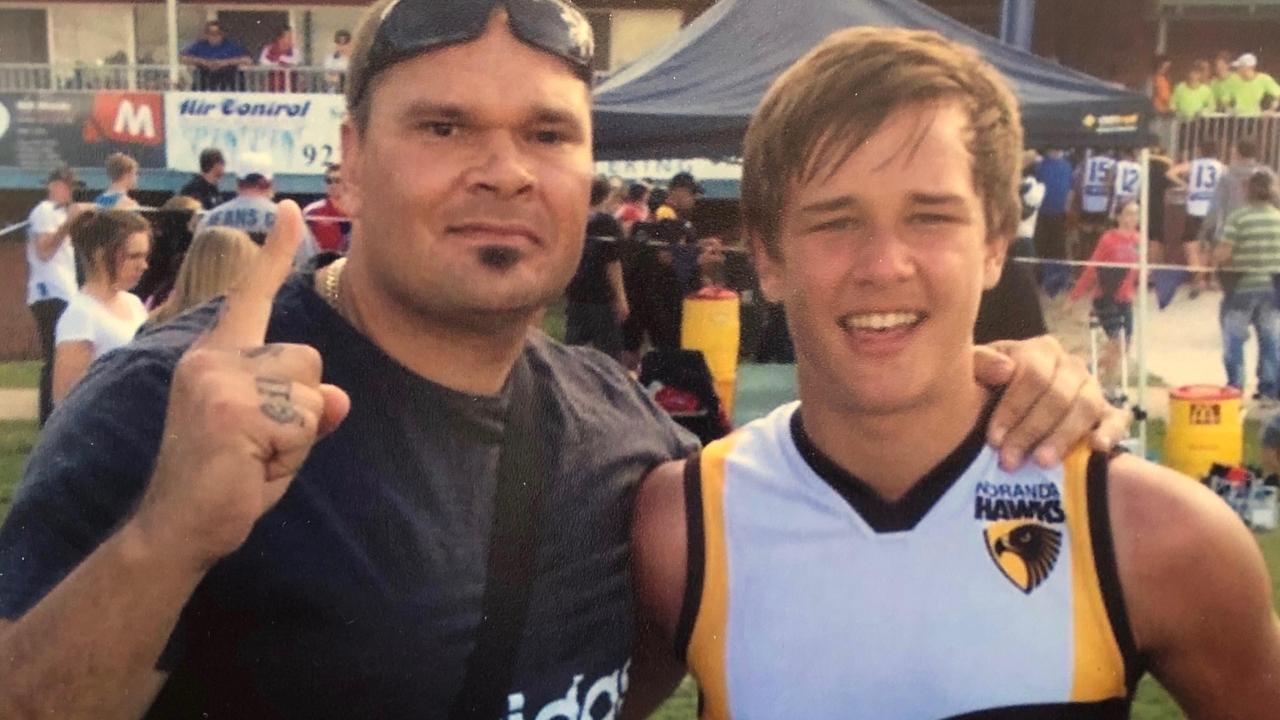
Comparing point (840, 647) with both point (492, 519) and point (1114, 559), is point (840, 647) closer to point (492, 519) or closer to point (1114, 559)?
point (1114, 559)

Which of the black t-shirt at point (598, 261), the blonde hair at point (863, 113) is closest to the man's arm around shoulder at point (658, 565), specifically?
the blonde hair at point (863, 113)

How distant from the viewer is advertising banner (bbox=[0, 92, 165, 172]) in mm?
16672

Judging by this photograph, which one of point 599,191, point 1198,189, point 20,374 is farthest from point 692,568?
point 1198,189

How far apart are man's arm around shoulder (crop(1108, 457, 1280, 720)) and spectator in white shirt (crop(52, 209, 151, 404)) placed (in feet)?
17.1

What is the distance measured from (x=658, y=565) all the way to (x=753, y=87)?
6.75 meters

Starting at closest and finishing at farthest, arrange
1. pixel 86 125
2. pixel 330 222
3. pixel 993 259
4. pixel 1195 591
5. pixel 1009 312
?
1. pixel 1195 591
2. pixel 993 259
3. pixel 1009 312
4. pixel 330 222
5. pixel 86 125

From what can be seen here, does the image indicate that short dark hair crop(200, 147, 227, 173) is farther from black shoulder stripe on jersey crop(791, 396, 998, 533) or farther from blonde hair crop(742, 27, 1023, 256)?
black shoulder stripe on jersey crop(791, 396, 998, 533)

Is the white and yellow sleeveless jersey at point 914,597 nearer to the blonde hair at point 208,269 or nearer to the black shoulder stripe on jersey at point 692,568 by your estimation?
the black shoulder stripe on jersey at point 692,568

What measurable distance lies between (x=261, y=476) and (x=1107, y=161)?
16.7 metres

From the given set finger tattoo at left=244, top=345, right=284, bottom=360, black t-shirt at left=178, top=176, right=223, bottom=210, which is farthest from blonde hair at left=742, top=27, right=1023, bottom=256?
black t-shirt at left=178, top=176, right=223, bottom=210

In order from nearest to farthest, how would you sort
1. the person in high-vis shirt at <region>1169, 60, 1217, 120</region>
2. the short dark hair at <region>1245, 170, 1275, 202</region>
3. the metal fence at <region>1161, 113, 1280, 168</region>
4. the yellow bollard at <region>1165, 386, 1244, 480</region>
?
the yellow bollard at <region>1165, 386, 1244, 480</region>, the short dark hair at <region>1245, 170, 1275, 202</region>, the metal fence at <region>1161, 113, 1280, 168</region>, the person in high-vis shirt at <region>1169, 60, 1217, 120</region>

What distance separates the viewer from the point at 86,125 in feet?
55.0

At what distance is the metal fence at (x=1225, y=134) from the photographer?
17.3m

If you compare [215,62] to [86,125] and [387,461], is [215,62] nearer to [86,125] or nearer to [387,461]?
[86,125]
